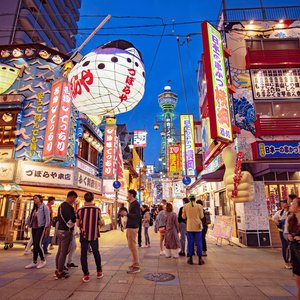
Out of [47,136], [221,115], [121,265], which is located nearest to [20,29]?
[47,136]

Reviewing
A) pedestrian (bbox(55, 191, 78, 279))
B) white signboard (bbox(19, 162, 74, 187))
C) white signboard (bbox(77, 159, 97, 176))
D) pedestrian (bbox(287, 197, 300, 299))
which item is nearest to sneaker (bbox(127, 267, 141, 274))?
pedestrian (bbox(55, 191, 78, 279))

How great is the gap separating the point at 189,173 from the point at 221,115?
39.3 ft

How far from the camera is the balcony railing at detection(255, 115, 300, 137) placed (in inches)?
461

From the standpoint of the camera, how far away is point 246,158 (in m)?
11.5

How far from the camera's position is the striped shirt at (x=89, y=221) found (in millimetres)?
5543

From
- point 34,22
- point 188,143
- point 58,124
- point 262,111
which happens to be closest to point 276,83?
point 262,111

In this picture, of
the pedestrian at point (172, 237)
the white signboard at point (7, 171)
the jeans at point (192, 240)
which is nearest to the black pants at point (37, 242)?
the pedestrian at point (172, 237)

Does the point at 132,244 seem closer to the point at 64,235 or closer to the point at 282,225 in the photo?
the point at 64,235

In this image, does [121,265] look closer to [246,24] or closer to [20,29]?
[246,24]

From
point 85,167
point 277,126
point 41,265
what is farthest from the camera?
point 85,167

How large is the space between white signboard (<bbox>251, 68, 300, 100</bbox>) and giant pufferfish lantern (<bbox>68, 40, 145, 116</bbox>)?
947 cm

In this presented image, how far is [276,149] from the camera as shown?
11375 mm

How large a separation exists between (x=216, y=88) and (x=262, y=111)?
4124 mm

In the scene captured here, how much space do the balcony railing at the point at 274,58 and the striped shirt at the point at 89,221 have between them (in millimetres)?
11832
